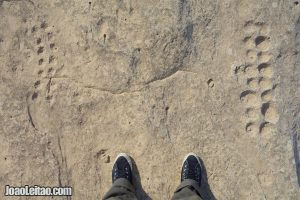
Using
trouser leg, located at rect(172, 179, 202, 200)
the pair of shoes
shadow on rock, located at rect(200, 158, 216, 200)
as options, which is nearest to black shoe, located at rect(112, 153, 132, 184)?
the pair of shoes

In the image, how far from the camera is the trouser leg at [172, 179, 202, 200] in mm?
1878

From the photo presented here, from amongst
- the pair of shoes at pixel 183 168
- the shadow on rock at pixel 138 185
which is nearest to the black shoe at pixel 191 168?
the pair of shoes at pixel 183 168

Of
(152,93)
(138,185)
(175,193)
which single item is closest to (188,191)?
(175,193)

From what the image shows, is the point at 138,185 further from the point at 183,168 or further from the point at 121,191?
the point at 183,168

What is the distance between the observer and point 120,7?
2.04 metres

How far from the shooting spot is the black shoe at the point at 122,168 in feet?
6.65

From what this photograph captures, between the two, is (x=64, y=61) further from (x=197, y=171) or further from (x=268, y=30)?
(x=268, y=30)

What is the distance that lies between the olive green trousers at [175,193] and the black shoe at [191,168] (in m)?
0.03

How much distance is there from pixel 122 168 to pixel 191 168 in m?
0.36

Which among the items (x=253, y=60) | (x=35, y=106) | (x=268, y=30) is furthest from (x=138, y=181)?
(x=268, y=30)

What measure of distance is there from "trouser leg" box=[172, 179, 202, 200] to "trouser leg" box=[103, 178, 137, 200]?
220 mm

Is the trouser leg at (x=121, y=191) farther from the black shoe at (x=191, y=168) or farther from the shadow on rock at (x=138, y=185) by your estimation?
the black shoe at (x=191, y=168)

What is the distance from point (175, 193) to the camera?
1937mm

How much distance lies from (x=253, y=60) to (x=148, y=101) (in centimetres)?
56
